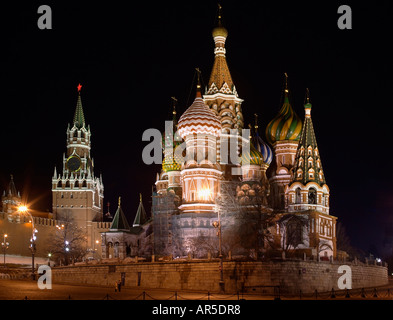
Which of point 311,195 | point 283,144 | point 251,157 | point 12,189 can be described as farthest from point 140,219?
point 12,189

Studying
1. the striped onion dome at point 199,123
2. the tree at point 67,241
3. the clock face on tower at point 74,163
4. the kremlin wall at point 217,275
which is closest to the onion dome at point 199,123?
the striped onion dome at point 199,123

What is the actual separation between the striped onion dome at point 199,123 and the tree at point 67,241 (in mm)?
20590

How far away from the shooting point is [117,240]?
69562mm

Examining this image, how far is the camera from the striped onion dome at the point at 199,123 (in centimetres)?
6081

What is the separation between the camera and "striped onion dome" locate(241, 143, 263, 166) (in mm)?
65688

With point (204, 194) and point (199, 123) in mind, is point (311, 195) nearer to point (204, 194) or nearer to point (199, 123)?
point (204, 194)

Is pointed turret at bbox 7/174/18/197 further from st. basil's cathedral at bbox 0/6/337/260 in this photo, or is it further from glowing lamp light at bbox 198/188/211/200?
glowing lamp light at bbox 198/188/211/200

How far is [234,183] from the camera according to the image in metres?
62.7

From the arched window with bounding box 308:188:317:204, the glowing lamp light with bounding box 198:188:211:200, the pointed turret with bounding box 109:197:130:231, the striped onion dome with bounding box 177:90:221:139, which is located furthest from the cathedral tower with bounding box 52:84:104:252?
the arched window with bounding box 308:188:317:204

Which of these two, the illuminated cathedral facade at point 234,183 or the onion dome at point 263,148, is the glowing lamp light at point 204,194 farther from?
the onion dome at point 263,148

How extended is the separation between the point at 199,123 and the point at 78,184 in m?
49.6

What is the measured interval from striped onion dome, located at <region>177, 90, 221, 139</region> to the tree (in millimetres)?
20590
